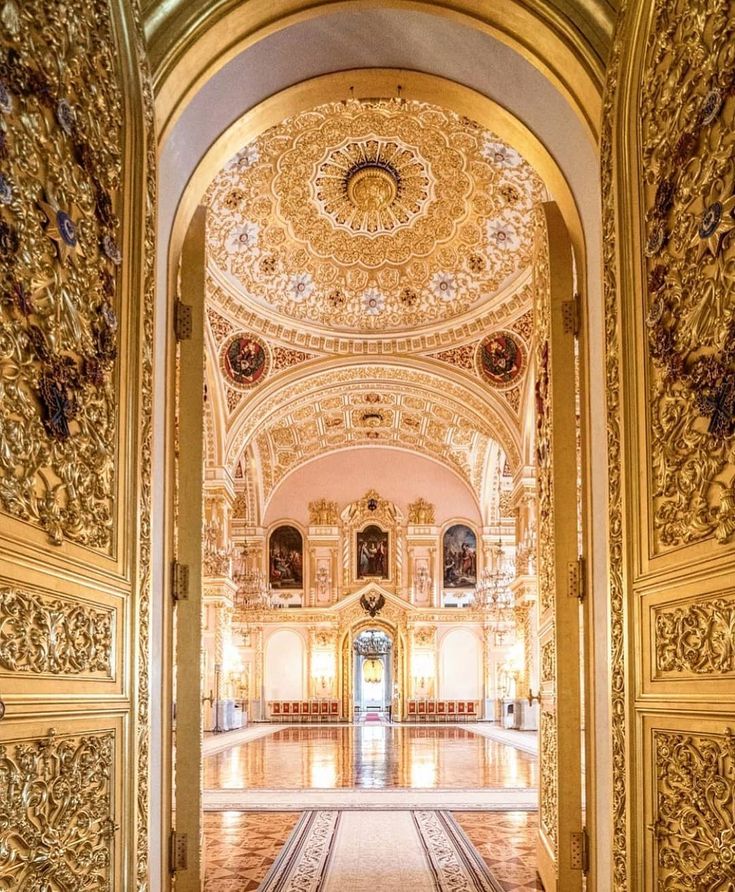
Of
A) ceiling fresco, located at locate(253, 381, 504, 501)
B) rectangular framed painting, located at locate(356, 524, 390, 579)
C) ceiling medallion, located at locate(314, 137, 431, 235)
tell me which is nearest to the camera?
ceiling medallion, located at locate(314, 137, 431, 235)

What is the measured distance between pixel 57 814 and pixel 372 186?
38.8ft

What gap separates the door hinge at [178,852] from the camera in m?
3.89

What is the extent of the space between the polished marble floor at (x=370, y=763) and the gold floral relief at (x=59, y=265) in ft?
25.0

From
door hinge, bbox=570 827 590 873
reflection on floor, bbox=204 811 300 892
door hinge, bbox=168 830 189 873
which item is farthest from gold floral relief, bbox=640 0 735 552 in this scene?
reflection on floor, bbox=204 811 300 892

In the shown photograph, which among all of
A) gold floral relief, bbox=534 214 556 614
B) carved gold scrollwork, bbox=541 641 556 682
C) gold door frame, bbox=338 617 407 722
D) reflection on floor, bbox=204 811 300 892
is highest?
gold floral relief, bbox=534 214 556 614

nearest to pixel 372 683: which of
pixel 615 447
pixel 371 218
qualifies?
pixel 371 218

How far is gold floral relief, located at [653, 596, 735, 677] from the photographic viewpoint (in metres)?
2.54

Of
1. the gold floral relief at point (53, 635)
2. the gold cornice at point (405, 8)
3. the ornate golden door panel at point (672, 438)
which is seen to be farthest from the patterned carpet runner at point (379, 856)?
the gold cornice at point (405, 8)

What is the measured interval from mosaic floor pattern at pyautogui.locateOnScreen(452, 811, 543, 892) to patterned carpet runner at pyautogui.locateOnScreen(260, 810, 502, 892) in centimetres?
8

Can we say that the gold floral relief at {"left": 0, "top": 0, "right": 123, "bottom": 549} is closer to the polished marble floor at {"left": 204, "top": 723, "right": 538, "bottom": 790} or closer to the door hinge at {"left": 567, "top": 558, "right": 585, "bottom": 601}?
the door hinge at {"left": 567, "top": 558, "right": 585, "bottom": 601}

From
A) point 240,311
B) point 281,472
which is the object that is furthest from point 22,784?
point 281,472

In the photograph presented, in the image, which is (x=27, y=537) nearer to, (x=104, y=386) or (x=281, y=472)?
(x=104, y=386)

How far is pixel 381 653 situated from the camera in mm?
30188

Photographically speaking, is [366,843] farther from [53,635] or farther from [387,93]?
[387,93]
